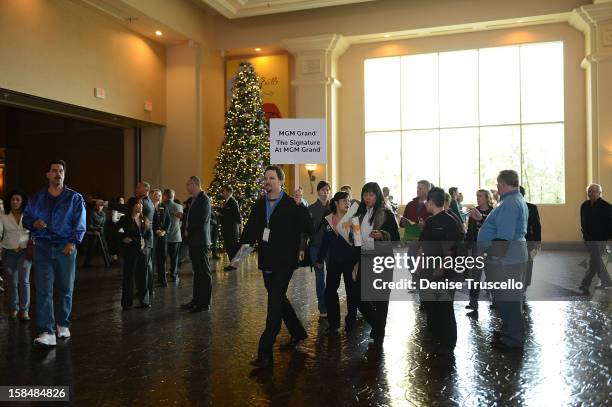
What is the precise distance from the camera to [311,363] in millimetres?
4398

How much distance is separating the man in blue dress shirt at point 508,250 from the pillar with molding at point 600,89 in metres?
10.0

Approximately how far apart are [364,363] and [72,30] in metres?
11.4

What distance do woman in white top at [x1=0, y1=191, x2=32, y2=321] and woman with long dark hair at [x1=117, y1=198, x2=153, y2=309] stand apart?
3.69 ft

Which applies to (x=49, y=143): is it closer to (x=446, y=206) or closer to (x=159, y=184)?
(x=159, y=184)

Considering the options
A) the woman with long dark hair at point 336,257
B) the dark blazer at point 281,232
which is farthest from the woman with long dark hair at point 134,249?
the dark blazer at point 281,232

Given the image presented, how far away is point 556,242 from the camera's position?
1436cm

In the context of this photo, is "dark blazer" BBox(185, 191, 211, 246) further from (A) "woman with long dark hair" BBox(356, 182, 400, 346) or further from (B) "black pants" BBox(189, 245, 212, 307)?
(A) "woman with long dark hair" BBox(356, 182, 400, 346)

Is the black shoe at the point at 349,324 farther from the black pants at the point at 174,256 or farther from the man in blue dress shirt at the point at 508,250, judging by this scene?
the black pants at the point at 174,256

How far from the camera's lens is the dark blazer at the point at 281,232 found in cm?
441

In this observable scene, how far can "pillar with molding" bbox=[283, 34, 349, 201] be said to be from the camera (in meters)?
15.3

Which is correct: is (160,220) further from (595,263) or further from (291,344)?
(595,263)

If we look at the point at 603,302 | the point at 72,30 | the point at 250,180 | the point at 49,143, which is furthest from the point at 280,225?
the point at 49,143

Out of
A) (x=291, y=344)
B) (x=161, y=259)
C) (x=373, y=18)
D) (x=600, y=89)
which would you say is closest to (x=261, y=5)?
(x=373, y=18)

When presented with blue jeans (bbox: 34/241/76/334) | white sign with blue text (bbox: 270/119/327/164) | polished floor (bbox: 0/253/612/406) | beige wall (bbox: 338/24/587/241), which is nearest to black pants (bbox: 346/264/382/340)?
polished floor (bbox: 0/253/612/406)
